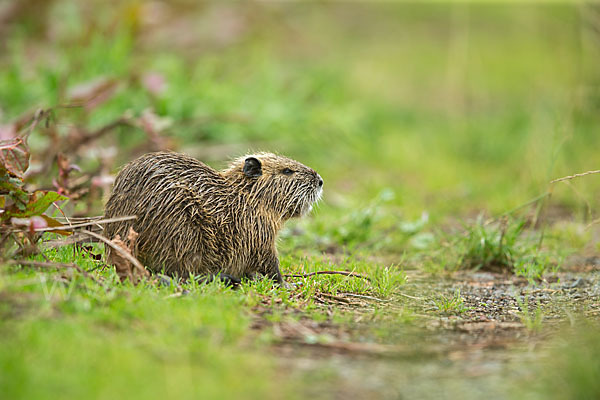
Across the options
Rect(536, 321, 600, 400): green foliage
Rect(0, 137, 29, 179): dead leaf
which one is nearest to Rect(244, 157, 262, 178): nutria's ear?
Rect(0, 137, 29, 179): dead leaf

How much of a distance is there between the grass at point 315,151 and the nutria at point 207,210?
28 cm

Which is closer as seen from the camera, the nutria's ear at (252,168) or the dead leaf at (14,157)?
the dead leaf at (14,157)

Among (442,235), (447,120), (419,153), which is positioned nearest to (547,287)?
(442,235)

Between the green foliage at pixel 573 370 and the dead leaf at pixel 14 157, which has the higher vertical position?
the dead leaf at pixel 14 157

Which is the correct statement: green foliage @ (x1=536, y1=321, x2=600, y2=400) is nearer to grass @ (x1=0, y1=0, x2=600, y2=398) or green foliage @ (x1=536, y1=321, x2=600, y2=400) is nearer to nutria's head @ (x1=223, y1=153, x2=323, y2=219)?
grass @ (x1=0, y1=0, x2=600, y2=398)

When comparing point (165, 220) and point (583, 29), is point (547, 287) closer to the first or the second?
point (165, 220)

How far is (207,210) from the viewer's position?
4.04 meters

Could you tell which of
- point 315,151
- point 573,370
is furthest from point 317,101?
point 573,370

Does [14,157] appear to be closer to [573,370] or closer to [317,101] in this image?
[573,370]

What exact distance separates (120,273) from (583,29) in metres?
5.10

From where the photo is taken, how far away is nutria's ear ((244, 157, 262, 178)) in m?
4.36

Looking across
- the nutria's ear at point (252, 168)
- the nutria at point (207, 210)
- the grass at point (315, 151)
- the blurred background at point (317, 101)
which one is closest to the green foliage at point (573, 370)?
the grass at point (315, 151)

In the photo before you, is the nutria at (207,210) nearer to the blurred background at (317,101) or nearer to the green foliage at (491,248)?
the blurred background at (317,101)

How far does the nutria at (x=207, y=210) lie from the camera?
385cm
